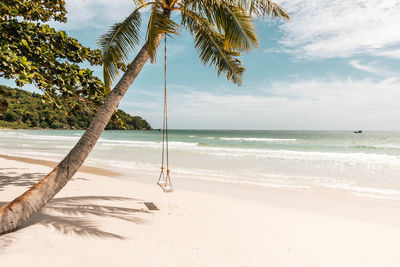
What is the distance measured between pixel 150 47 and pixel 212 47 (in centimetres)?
184

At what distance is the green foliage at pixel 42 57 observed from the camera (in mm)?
3250

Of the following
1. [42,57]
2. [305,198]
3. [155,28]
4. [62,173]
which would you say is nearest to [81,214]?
[62,173]

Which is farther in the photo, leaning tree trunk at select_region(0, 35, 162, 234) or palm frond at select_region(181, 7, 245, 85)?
palm frond at select_region(181, 7, 245, 85)

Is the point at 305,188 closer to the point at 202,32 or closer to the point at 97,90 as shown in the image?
the point at 202,32

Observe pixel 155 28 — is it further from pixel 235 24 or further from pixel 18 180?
pixel 18 180

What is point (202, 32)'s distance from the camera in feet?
16.6

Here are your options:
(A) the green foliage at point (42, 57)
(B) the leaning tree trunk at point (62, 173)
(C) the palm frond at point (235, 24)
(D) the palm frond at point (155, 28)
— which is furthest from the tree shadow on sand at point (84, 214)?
(C) the palm frond at point (235, 24)

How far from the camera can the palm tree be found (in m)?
3.29

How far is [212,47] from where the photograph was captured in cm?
523

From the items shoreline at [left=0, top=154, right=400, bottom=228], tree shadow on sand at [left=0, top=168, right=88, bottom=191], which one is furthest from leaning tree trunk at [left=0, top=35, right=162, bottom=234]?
shoreline at [left=0, top=154, right=400, bottom=228]

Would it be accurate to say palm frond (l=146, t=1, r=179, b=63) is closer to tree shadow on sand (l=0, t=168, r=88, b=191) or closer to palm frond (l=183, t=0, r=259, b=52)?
palm frond (l=183, t=0, r=259, b=52)

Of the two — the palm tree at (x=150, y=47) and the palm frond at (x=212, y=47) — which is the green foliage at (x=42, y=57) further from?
the palm frond at (x=212, y=47)

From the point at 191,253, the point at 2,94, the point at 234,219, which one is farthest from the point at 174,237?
the point at 2,94

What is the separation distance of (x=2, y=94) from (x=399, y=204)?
9.64 m
